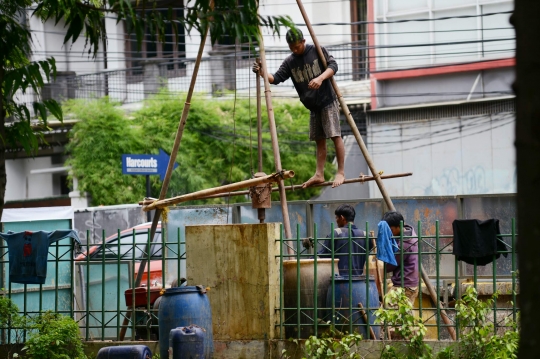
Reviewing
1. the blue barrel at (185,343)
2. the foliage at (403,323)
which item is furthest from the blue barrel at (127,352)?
the foliage at (403,323)

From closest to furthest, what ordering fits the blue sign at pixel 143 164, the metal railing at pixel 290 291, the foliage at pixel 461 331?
the foliage at pixel 461 331
the metal railing at pixel 290 291
the blue sign at pixel 143 164

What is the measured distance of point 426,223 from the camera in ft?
43.8

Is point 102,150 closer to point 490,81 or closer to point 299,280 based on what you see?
point 490,81

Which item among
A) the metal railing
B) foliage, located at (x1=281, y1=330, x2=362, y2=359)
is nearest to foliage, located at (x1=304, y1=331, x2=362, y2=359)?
foliage, located at (x1=281, y1=330, x2=362, y2=359)

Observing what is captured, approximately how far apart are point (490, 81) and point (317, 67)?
13600 mm

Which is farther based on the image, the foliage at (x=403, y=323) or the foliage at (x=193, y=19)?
the foliage at (x=403, y=323)

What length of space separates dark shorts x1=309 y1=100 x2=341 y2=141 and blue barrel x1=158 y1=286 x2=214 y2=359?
2461 millimetres

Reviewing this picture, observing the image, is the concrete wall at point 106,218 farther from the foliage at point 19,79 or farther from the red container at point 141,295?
the foliage at point 19,79

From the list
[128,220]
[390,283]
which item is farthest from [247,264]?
[128,220]

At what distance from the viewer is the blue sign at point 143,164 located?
19562 millimetres

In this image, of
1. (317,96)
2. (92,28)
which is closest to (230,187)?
(317,96)

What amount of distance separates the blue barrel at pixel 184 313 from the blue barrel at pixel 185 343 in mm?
171

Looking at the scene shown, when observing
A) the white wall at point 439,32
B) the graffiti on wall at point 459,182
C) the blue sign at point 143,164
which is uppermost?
the white wall at point 439,32

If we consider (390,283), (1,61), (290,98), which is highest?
(290,98)
